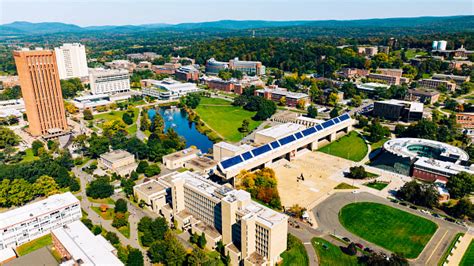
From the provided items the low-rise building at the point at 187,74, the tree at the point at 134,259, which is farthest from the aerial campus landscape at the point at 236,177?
the low-rise building at the point at 187,74

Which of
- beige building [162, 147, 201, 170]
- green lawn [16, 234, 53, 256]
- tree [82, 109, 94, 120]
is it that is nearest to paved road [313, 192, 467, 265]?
beige building [162, 147, 201, 170]

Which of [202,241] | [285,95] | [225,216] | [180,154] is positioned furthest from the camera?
[285,95]

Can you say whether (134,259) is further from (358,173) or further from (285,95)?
(285,95)

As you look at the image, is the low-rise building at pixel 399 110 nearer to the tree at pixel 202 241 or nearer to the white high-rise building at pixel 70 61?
the tree at pixel 202 241

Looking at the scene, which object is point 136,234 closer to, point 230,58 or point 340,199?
point 340,199

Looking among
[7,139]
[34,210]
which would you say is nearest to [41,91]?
[7,139]
